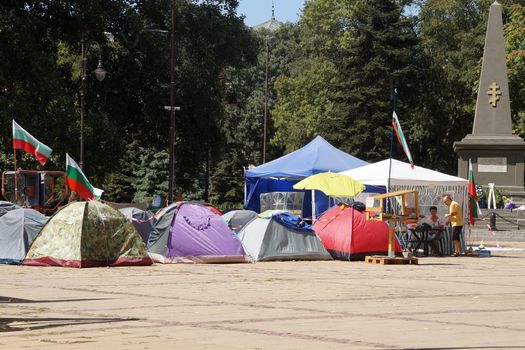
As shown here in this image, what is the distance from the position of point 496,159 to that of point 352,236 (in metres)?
23.8

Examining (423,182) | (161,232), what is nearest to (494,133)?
(423,182)

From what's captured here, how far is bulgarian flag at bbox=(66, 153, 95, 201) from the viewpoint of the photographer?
81.1 feet

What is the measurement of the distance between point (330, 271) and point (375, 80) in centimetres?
4693

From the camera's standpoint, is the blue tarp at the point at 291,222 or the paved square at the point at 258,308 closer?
the paved square at the point at 258,308

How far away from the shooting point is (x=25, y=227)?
2478cm

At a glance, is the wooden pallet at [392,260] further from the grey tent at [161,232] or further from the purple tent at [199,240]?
the grey tent at [161,232]

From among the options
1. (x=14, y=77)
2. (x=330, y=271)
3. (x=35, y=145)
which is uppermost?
(x=14, y=77)

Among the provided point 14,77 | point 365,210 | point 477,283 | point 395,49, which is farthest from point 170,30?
point 477,283

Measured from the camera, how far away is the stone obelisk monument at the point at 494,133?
4941cm

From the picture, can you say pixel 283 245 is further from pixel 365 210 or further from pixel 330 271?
pixel 330 271

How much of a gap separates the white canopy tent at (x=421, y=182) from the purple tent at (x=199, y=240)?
227 inches

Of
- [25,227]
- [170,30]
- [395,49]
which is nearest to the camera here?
[25,227]

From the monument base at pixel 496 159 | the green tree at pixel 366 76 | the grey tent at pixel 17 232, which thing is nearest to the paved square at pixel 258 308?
the grey tent at pixel 17 232

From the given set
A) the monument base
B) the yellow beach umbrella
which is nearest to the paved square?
the yellow beach umbrella
